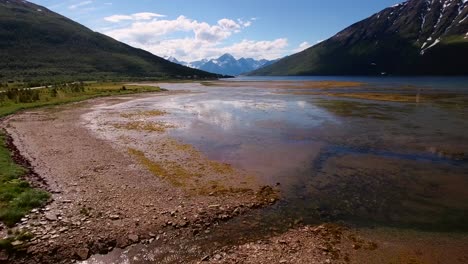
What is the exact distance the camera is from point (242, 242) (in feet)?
43.2

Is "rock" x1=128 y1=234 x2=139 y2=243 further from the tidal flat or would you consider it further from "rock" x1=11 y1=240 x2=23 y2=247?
"rock" x1=11 y1=240 x2=23 y2=247

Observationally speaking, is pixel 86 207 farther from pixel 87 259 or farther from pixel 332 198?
pixel 332 198

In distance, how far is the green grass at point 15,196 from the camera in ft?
46.6

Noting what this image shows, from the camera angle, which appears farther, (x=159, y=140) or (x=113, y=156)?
(x=159, y=140)

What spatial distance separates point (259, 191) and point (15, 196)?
12172 millimetres

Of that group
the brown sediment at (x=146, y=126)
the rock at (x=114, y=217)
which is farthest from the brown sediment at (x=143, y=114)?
the rock at (x=114, y=217)

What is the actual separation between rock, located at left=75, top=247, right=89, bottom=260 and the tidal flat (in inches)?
2.5

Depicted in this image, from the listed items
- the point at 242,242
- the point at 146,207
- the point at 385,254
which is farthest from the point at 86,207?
the point at 385,254

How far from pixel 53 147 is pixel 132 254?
19289mm

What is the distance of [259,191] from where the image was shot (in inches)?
733

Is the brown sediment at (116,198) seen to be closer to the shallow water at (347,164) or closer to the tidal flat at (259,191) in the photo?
the tidal flat at (259,191)

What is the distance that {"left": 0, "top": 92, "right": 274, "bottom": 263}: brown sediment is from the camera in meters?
13.0

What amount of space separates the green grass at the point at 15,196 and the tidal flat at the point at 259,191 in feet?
3.19

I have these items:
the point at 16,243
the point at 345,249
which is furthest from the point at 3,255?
the point at 345,249
